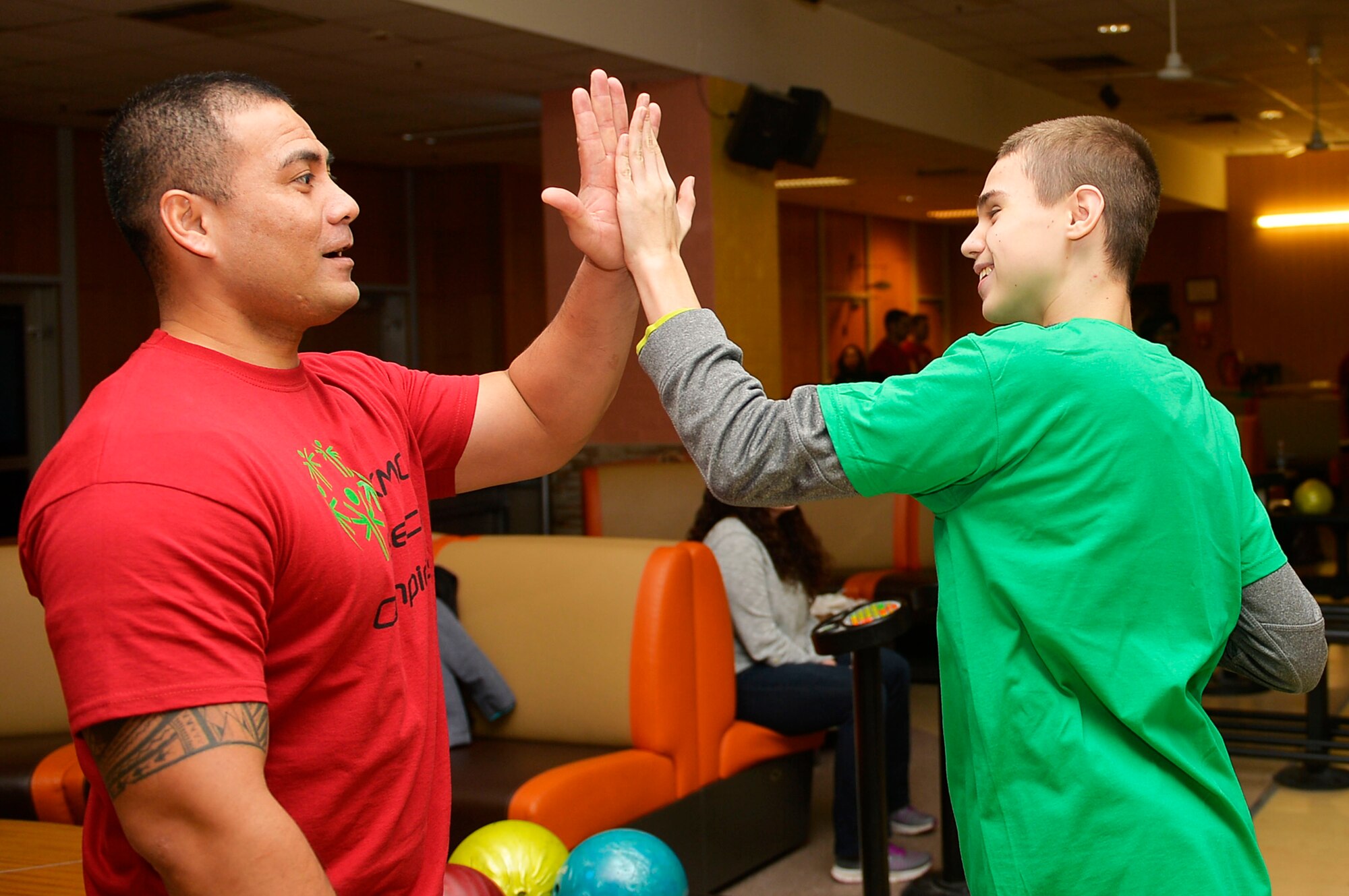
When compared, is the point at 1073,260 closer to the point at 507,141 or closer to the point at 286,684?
the point at 286,684

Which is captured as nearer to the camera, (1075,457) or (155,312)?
(1075,457)

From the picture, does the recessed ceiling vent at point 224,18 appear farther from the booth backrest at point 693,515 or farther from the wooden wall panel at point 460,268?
the wooden wall panel at point 460,268

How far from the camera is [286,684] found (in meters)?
1.13

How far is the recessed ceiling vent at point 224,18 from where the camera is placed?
18.0 feet

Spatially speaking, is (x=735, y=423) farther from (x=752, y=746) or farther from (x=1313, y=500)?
(x=1313, y=500)

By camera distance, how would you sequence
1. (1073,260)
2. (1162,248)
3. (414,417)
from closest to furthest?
1. (1073,260)
2. (414,417)
3. (1162,248)

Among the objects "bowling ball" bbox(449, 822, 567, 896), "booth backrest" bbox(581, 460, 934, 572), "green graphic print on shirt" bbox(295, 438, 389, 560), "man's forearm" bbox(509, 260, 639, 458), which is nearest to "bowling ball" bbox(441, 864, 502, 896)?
"bowling ball" bbox(449, 822, 567, 896)

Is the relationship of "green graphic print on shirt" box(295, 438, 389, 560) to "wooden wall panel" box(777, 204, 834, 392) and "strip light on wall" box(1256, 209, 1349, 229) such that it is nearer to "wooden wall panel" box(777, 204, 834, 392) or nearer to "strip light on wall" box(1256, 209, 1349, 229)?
"wooden wall panel" box(777, 204, 834, 392)

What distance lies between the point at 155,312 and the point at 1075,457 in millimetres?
8008

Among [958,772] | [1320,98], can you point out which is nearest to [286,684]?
[958,772]

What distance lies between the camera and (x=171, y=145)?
121 cm

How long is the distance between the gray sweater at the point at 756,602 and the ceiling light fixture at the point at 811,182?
23.3 ft

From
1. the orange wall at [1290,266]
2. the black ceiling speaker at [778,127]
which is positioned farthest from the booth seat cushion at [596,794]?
the orange wall at [1290,266]

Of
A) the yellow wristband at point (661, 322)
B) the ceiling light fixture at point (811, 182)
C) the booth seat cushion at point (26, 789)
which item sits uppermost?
the ceiling light fixture at point (811, 182)
